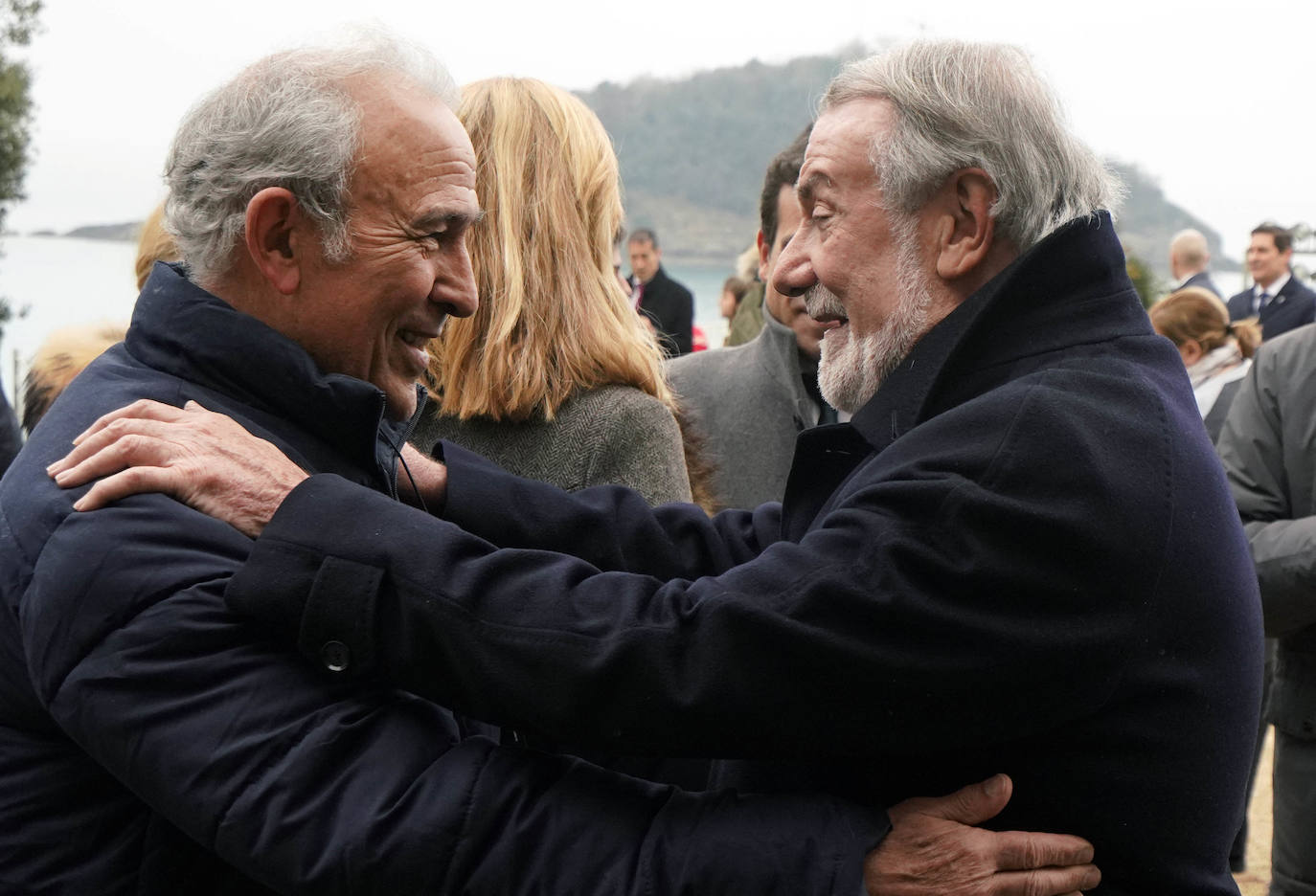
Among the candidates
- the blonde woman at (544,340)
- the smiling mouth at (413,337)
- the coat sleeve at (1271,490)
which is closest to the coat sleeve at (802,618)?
the smiling mouth at (413,337)

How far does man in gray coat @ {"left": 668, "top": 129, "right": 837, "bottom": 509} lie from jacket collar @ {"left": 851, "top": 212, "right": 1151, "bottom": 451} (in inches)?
75.4

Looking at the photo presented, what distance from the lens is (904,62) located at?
2.24 metres

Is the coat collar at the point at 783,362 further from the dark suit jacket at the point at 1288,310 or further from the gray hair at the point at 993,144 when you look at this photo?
the dark suit jacket at the point at 1288,310

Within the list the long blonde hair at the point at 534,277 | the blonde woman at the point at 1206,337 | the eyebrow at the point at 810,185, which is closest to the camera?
the eyebrow at the point at 810,185

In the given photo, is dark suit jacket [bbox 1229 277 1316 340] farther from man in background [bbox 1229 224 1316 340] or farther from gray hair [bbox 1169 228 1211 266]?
gray hair [bbox 1169 228 1211 266]

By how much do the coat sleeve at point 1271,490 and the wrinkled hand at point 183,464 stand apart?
271cm

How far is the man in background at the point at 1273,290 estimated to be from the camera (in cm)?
1048

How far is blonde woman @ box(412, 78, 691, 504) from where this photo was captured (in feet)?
9.32

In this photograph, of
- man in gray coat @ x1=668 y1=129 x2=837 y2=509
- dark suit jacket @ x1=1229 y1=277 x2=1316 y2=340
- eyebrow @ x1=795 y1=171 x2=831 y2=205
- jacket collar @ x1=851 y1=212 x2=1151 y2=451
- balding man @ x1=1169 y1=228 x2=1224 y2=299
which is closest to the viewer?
jacket collar @ x1=851 y1=212 x2=1151 y2=451

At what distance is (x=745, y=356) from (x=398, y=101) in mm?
2281

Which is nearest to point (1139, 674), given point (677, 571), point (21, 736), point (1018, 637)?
point (1018, 637)

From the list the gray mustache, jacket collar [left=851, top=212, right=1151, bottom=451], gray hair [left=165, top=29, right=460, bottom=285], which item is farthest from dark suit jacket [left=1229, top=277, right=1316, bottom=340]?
gray hair [left=165, top=29, right=460, bottom=285]

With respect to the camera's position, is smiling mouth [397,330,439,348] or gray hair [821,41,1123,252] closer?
gray hair [821,41,1123,252]

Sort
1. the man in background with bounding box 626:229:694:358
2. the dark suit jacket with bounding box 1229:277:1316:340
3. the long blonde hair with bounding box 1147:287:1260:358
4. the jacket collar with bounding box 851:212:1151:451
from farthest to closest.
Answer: the man in background with bounding box 626:229:694:358, the dark suit jacket with bounding box 1229:277:1316:340, the long blonde hair with bounding box 1147:287:1260:358, the jacket collar with bounding box 851:212:1151:451
